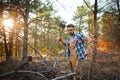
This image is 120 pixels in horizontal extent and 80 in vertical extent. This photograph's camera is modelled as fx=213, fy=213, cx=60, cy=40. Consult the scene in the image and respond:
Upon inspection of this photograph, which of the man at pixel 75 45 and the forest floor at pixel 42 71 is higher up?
the man at pixel 75 45

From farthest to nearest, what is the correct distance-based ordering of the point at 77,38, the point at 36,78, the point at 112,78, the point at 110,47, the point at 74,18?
the point at 74,18 → the point at 110,47 → the point at 112,78 → the point at 36,78 → the point at 77,38

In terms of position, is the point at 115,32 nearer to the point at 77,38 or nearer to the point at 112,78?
the point at 112,78

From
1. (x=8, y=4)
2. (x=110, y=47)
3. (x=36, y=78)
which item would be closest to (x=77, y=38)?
(x=36, y=78)

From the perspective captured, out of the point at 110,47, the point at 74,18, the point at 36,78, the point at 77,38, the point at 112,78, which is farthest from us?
the point at 74,18

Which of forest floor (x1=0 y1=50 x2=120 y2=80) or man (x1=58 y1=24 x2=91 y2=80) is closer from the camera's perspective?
forest floor (x1=0 y1=50 x2=120 y2=80)

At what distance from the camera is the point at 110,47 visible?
43031mm

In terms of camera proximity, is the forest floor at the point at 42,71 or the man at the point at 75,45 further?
the man at the point at 75,45

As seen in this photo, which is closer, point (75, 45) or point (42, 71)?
point (75, 45)

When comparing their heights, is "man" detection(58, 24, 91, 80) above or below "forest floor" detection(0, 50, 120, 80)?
above

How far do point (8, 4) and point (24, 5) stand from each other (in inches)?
21.4

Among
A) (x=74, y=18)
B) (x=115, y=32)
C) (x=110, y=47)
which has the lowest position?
(x=110, y=47)

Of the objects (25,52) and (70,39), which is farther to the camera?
(25,52)

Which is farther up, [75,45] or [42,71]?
[75,45]

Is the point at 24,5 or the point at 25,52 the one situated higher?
the point at 24,5
